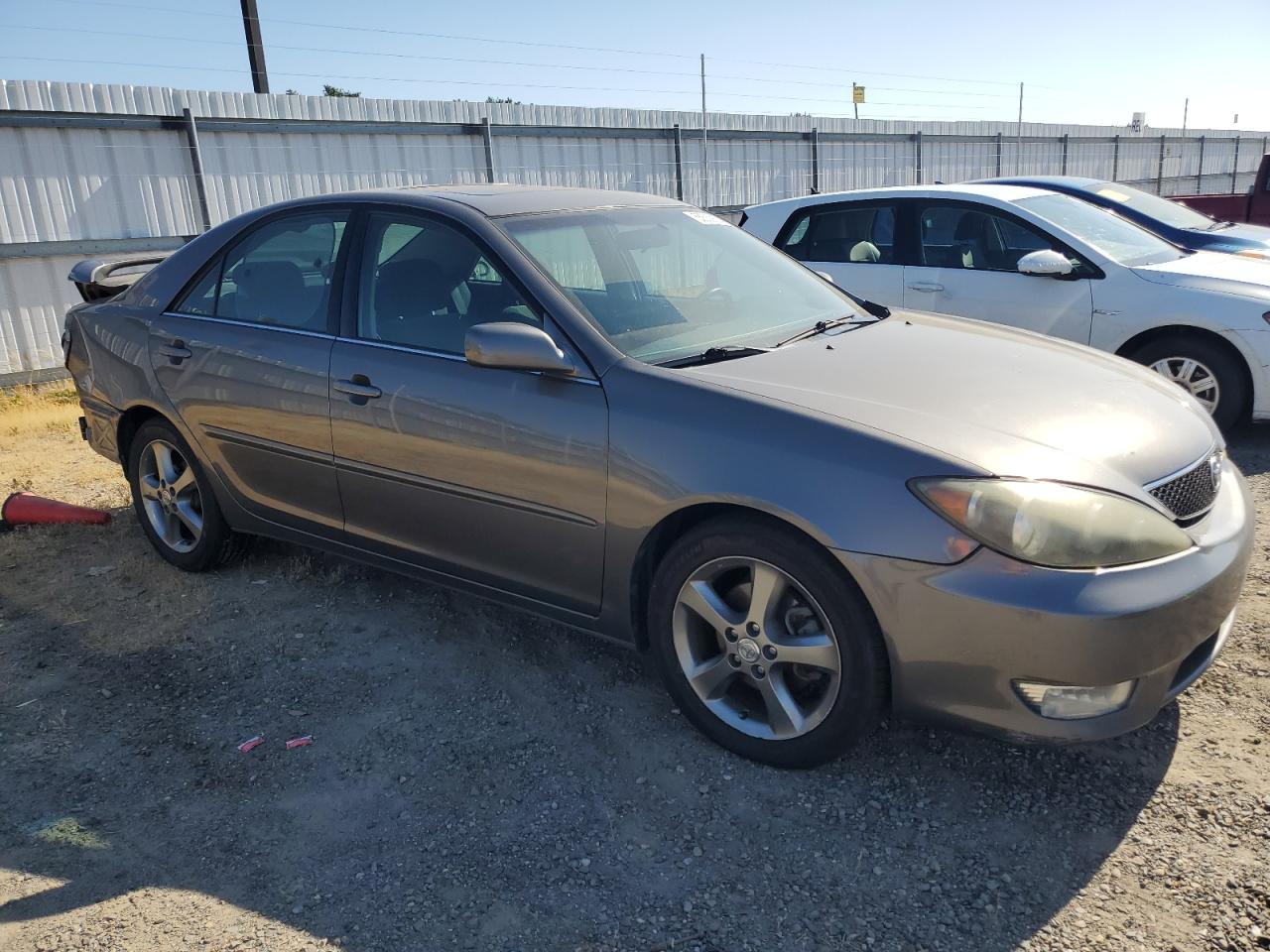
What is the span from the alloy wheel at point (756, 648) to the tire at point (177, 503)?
255 centimetres

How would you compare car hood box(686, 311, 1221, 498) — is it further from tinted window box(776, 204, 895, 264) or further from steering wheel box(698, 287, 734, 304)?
tinted window box(776, 204, 895, 264)

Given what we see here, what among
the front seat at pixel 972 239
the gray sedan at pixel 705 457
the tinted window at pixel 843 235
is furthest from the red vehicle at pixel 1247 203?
the gray sedan at pixel 705 457

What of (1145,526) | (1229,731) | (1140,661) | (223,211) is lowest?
(1229,731)

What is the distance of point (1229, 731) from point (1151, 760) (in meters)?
0.32

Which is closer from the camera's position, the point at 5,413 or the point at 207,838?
the point at 207,838

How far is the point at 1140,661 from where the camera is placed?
2.49 metres

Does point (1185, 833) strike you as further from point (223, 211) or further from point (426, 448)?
point (223, 211)

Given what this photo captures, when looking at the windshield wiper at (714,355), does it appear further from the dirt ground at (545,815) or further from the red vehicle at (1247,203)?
the red vehicle at (1247,203)

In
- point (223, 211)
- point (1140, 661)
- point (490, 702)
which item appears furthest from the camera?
point (223, 211)

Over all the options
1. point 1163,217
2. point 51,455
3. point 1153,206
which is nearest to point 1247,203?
point 1153,206

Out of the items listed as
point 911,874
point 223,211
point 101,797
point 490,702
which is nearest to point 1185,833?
point 911,874

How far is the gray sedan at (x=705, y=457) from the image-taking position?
2520mm

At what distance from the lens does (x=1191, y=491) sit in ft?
9.33

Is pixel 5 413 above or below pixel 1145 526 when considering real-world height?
below
